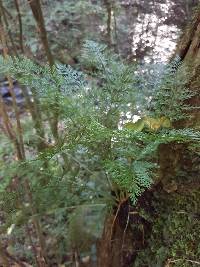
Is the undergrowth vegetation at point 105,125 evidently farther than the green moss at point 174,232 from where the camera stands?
No

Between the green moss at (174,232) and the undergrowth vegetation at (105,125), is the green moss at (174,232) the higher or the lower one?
the lower one

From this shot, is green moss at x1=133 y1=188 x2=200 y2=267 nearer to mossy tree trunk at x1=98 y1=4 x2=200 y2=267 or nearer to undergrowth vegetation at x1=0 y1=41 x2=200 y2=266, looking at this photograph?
mossy tree trunk at x1=98 y1=4 x2=200 y2=267

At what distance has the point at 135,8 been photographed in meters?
3.85

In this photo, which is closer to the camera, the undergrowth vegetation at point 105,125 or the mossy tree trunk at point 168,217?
the undergrowth vegetation at point 105,125

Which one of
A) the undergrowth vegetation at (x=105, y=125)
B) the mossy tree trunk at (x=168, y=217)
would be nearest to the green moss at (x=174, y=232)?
the mossy tree trunk at (x=168, y=217)

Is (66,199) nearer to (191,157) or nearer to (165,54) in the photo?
(191,157)

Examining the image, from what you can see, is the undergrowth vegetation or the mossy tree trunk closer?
the undergrowth vegetation

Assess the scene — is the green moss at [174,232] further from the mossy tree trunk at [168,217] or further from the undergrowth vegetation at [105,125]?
the undergrowth vegetation at [105,125]

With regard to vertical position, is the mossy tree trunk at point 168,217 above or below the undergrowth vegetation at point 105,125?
below

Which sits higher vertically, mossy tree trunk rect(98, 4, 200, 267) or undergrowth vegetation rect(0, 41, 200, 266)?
undergrowth vegetation rect(0, 41, 200, 266)

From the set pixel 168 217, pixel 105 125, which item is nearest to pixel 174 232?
pixel 168 217

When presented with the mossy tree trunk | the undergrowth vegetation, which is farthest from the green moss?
the undergrowth vegetation

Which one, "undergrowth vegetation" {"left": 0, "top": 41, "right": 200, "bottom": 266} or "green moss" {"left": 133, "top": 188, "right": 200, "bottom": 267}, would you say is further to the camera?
"green moss" {"left": 133, "top": 188, "right": 200, "bottom": 267}

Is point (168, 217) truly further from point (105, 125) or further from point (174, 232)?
point (105, 125)
